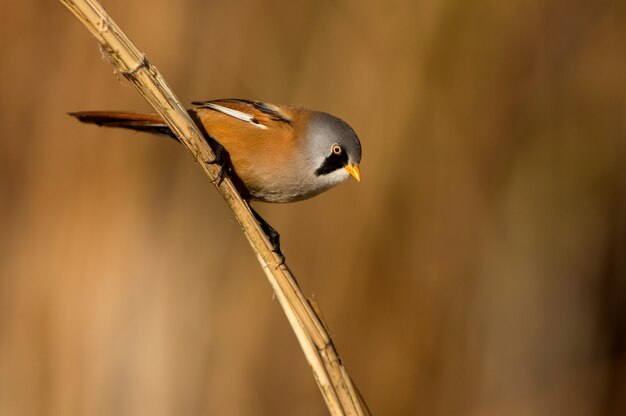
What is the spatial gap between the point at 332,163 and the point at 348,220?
99cm

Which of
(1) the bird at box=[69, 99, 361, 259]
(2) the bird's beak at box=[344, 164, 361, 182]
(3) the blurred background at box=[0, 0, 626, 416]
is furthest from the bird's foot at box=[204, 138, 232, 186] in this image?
(3) the blurred background at box=[0, 0, 626, 416]

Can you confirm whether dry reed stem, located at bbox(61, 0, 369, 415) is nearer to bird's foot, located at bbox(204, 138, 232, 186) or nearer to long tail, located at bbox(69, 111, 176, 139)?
bird's foot, located at bbox(204, 138, 232, 186)

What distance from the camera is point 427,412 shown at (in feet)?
12.1

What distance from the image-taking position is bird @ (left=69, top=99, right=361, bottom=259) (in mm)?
2602

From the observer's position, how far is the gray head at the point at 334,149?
2.69m

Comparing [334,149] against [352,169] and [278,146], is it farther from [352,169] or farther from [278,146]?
[278,146]

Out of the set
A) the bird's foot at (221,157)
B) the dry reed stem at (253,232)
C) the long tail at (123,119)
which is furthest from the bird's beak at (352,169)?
the dry reed stem at (253,232)

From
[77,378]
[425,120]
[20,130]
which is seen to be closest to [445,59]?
[425,120]

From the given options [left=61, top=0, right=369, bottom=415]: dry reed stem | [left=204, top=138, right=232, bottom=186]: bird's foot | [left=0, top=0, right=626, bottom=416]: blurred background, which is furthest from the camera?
[left=0, top=0, right=626, bottom=416]: blurred background

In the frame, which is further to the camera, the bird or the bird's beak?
the bird's beak

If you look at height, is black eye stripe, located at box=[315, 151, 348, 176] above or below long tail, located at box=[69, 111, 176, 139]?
below

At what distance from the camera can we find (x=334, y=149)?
8.89ft

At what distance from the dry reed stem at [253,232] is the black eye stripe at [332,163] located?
74 cm

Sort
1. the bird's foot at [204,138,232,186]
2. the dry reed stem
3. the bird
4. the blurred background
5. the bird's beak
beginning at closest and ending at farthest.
A: the dry reed stem → the bird's foot at [204,138,232,186] → the bird → the bird's beak → the blurred background
